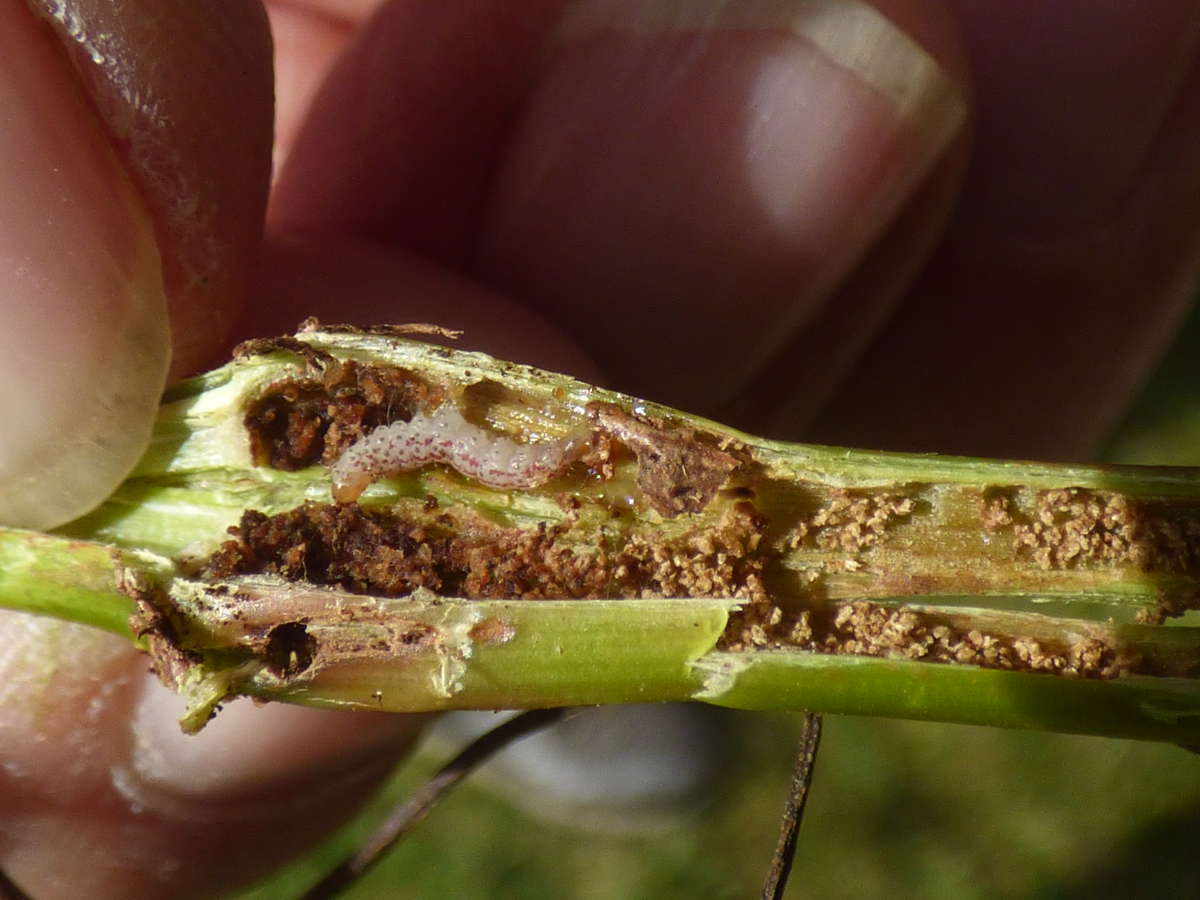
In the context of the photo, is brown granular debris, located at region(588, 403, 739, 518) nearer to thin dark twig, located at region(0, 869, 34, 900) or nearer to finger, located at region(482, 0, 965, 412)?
finger, located at region(482, 0, 965, 412)

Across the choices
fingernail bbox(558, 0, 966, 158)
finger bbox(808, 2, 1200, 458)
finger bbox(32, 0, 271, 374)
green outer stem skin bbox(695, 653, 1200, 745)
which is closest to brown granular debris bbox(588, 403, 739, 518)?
green outer stem skin bbox(695, 653, 1200, 745)

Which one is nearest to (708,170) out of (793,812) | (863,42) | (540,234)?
(863,42)

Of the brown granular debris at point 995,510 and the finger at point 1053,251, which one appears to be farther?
the finger at point 1053,251

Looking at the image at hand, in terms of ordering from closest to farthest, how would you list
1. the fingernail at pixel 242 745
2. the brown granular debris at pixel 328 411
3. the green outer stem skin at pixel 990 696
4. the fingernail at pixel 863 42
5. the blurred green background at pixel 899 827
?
1. the green outer stem skin at pixel 990 696
2. the brown granular debris at pixel 328 411
3. the fingernail at pixel 863 42
4. the fingernail at pixel 242 745
5. the blurred green background at pixel 899 827

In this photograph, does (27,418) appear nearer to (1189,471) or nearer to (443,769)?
(443,769)

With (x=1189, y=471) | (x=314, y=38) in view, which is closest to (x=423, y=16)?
(x=314, y=38)

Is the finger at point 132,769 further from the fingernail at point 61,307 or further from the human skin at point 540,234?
the fingernail at point 61,307

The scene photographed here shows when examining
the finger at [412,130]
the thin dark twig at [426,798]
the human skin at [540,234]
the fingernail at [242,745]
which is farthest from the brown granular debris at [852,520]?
the finger at [412,130]
